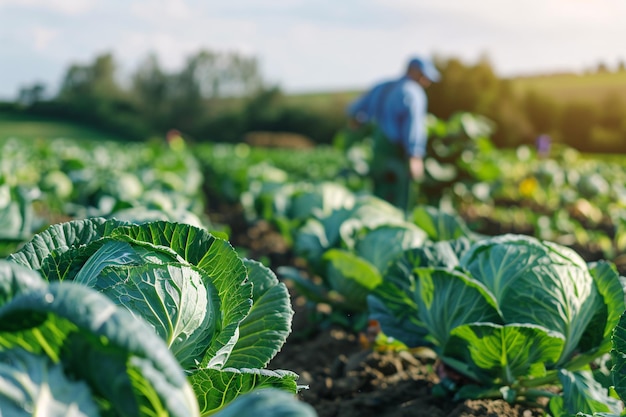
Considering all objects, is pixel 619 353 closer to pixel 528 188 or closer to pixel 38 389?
pixel 38 389

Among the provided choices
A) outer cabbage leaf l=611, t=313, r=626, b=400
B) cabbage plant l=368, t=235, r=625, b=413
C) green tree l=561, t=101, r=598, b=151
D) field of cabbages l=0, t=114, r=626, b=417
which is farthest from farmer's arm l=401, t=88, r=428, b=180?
green tree l=561, t=101, r=598, b=151

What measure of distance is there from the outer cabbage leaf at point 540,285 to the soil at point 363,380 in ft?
1.26

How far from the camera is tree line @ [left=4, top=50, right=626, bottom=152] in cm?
4034

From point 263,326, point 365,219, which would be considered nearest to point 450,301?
point 263,326

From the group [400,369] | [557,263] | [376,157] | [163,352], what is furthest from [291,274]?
[376,157]

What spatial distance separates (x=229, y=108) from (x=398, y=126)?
6227 cm

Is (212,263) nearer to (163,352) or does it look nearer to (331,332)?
(163,352)

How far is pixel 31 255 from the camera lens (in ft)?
5.23

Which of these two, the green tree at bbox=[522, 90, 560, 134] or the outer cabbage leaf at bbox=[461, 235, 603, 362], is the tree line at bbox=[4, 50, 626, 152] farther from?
the outer cabbage leaf at bbox=[461, 235, 603, 362]

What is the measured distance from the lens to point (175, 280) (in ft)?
5.09

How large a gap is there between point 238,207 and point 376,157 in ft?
11.7

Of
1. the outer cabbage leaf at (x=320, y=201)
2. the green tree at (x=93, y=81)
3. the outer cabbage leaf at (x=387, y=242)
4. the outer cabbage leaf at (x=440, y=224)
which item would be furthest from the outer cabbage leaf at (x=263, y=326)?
the green tree at (x=93, y=81)

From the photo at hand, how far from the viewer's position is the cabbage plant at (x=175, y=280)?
1.54 metres

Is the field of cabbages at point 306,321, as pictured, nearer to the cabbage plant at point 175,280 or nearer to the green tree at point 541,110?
the cabbage plant at point 175,280
